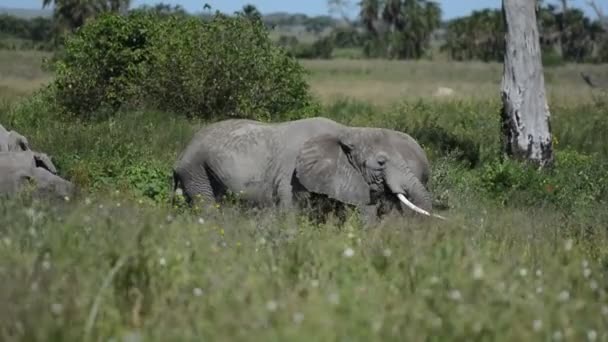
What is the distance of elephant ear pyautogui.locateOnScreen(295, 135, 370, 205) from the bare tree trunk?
5.66 metres

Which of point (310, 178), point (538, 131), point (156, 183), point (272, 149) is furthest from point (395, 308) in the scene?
point (538, 131)

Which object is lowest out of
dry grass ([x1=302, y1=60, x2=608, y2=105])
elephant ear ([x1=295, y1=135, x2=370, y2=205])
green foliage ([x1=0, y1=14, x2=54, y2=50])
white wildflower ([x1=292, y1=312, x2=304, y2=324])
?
green foliage ([x1=0, y1=14, x2=54, y2=50])

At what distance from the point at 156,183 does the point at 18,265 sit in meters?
8.60

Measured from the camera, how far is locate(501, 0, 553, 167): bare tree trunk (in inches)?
700

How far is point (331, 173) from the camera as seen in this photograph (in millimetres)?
12633

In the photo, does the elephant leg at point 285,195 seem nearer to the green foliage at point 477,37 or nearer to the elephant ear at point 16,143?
the elephant ear at point 16,143

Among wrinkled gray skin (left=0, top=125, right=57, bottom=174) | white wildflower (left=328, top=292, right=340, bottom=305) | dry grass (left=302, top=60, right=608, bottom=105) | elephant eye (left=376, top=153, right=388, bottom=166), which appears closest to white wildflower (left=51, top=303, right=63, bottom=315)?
white wildflower (left=328, top=292, right=340, bottom=305)

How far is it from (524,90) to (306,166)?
20.4 feet

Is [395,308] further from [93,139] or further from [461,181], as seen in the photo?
[93,139]

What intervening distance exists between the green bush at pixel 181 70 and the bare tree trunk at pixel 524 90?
5058mm

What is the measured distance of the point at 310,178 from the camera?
12.7 metres

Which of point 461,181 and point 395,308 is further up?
point 395,308

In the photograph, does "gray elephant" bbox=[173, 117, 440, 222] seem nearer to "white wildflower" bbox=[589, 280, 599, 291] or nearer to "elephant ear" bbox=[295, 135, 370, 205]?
"elephant ear" bbox=[295, 135, 370, 205]

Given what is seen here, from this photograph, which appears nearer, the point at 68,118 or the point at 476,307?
the point at 476,307
